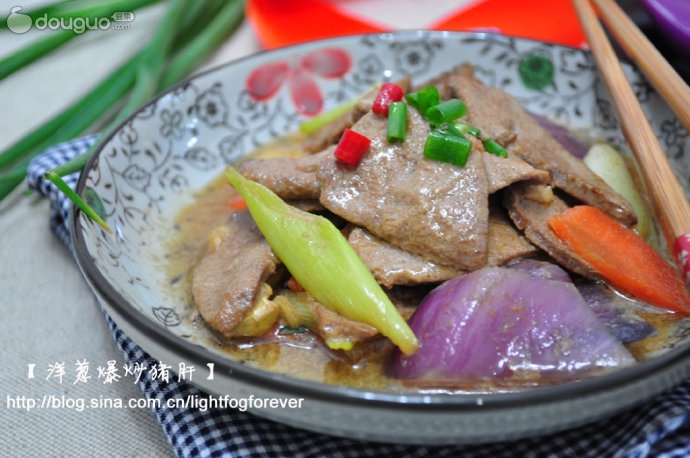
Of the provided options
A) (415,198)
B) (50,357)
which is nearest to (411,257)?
(415,198)

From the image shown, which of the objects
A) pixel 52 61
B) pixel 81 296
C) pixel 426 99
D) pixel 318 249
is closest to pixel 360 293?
pixel 318 249

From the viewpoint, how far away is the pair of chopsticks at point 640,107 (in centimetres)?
189

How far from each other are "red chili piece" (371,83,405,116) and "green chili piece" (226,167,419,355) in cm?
45

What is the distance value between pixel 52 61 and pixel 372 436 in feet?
11.6

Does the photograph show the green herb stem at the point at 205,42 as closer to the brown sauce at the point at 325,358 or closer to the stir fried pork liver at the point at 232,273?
the stir fried pork liver at the point at 232,273

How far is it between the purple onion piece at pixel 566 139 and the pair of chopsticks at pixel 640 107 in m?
0.26

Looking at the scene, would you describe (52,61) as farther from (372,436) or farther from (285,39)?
(372,436)

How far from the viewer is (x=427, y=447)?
1614mm

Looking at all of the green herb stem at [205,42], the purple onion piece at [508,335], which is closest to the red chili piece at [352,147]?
→ the purple onion piece at [508,335]

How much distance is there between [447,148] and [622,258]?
2.09 feet

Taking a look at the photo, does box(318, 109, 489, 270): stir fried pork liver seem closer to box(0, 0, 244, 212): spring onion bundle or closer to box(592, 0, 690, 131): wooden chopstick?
box(592, 0, 690, 131): wooden chopstick

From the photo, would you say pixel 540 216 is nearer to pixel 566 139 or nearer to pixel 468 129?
pixel 468 129

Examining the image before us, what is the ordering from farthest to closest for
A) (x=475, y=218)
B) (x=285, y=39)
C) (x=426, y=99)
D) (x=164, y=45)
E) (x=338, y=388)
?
(x=285, y=39) < (x=164, y=45) < (x=426, y=99) < (x=475, y=218) < (x=338, y=388)

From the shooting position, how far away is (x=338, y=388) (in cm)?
132
